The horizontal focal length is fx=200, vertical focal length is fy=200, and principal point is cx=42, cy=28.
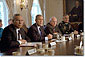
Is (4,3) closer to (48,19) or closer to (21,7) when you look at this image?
(21,7)

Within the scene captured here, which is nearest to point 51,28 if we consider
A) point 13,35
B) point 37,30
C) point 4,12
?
point 37,30

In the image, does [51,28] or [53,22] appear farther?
[51,28]

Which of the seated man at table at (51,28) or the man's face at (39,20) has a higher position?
the man's face at (39,20)

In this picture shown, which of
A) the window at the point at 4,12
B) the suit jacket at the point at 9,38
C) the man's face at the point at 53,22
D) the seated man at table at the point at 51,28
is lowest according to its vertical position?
the suit jacket at the point at 9,38

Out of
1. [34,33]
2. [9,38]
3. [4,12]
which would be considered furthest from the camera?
[4,12]

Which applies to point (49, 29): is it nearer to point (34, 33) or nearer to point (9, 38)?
point (34, 33)

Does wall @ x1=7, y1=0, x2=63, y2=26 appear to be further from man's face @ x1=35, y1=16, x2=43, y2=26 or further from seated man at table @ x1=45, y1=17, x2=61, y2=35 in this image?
seated man at table @ x1=45, y1=17, x2=61, y2=35

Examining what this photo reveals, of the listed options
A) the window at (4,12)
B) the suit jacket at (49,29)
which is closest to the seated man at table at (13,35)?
the window at (4,12)

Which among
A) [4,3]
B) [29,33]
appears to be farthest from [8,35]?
[4,3]

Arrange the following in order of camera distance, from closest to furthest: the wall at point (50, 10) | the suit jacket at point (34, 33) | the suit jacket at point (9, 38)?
→ the suit jacket at point (9, 38)
the wall at point (50, 10)
the suit jacket at point (34, 33)

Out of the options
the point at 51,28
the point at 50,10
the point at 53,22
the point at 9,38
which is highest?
the point at 50,10

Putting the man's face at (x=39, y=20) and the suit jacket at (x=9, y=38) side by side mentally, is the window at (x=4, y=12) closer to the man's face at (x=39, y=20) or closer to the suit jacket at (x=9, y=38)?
the suit jacket at (x=9, y=38)

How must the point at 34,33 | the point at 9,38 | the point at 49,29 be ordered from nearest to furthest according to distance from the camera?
the point at 9,38 → the point at 34,33 → the point at 49,29

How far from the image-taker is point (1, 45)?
7.85ft
